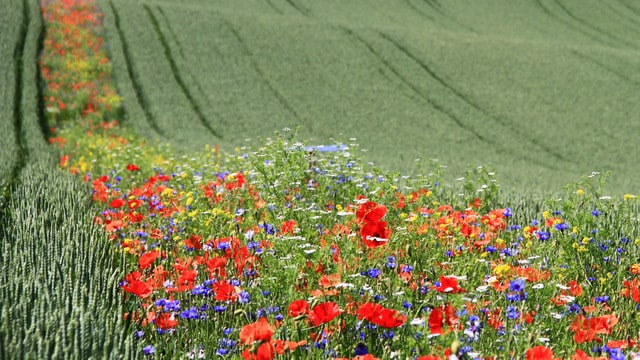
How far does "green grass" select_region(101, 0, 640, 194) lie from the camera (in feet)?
54.1

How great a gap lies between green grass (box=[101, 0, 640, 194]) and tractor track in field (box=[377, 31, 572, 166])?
6 cm

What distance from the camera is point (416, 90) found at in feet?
70.2

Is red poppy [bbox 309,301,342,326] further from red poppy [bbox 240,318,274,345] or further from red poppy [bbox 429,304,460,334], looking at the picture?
red poppy [bbox 429,304,460,334]

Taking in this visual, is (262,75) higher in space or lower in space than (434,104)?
lower

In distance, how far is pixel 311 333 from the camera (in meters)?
2.76

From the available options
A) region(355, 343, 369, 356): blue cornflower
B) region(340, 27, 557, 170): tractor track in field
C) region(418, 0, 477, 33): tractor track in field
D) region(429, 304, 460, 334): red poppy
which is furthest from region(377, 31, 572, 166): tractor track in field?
region(355, 343, 369, 356): blue cornflower

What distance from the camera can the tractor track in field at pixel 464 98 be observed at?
16.9 m

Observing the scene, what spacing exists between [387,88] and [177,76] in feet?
23.9

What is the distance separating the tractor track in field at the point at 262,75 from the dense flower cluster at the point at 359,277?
12576 mm

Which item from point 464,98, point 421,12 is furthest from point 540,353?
point 421,12

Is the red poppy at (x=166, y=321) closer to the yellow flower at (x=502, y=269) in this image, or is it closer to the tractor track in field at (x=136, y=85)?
the yellow flower at (x=502, y=269)

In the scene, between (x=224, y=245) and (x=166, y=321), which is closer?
(x=166, y=321)

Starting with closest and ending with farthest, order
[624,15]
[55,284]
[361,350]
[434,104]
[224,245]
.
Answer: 1. [361,350]
2. [55,284]
3. [224,245]
4. [434,104]
5. [624,15]

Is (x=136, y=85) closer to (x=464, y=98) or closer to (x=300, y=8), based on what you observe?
(x=464, y=98)
